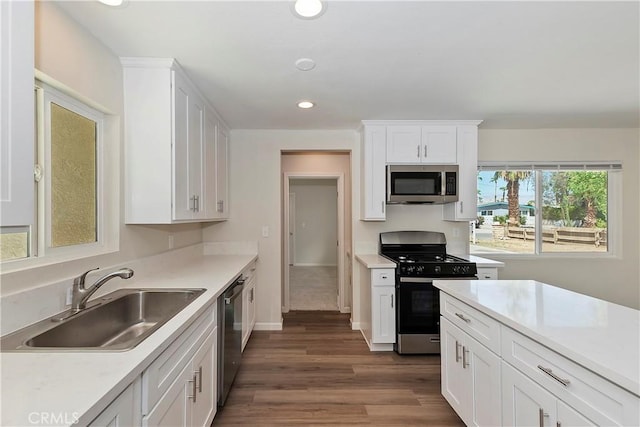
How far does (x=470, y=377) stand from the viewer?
1.73 metres

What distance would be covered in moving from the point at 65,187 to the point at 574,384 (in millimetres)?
2386

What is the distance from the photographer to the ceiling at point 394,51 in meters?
1.51

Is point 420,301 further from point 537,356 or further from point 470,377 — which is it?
point 537,356

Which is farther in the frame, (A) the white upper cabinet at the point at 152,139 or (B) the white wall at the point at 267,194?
(B) the white wall at the point at 267,194

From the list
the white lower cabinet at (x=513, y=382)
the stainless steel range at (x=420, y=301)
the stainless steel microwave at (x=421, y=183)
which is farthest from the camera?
the stainless steel microwave at (x=421, y=183)

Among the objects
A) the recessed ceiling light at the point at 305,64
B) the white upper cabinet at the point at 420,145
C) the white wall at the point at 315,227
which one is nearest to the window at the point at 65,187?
the recessed ceiling light at the point at 305,64

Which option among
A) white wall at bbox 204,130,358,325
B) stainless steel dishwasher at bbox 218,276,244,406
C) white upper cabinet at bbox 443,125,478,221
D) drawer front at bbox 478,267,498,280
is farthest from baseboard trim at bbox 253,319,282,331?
white upper cabinet at bbox 443,125,478,221

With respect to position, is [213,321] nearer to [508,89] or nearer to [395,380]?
[395,380]

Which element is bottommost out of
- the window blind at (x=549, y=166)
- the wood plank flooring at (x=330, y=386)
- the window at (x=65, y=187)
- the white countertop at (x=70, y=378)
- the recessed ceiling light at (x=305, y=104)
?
the wood plank flooring at (x=330, y=386)

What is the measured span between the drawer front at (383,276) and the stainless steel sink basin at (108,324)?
1.72 meters

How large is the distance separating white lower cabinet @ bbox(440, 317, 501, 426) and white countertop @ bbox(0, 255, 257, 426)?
4.86 ft

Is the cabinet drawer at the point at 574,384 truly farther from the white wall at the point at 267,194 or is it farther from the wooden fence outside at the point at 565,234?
the wooden fence outside at the point at 565,234

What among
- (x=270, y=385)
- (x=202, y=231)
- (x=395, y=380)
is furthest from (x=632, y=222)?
(x=202, y=231)

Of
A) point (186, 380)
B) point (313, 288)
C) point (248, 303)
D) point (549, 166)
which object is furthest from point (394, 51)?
point (313, 288)
